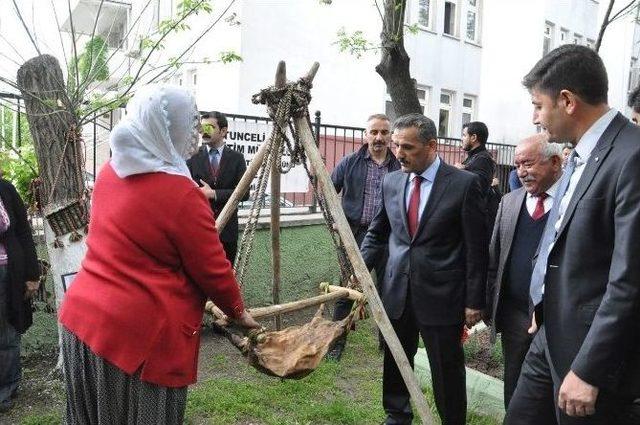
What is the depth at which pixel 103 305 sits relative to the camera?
214 centimetres

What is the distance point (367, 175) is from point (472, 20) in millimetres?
14188

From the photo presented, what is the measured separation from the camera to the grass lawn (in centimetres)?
399

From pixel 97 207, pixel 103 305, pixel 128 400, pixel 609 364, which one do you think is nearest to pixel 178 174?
pixel 97 207

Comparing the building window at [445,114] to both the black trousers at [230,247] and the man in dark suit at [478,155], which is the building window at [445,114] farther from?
the black trousers at [230,247]

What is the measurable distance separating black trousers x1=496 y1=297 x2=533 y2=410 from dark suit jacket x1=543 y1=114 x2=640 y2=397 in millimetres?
1062

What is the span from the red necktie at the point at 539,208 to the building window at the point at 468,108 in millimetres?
15316

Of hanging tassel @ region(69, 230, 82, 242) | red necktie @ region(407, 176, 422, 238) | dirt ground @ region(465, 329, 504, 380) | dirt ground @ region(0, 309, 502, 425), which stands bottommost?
dirt ground @ region(0, 309, 502, 425)

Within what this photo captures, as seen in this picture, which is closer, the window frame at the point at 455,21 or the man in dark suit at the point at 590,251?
the man in dark suit at the point at 590,251

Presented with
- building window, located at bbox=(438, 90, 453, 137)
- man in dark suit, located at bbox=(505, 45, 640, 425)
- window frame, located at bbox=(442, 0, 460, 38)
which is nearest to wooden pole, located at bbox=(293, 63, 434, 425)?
man in dark suit, located at bbox=(505, 45, 640, 425)

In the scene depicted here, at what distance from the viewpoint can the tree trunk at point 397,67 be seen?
677 centimetres

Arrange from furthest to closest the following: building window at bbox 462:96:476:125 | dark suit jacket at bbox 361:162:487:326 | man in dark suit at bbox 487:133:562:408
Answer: building window at bbox 462:96:476:125 → dark suit jacket at bbox 361:162:487:326 → man in dark suit at bbox 487:133:562:408

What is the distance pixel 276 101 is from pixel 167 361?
5.04 feet

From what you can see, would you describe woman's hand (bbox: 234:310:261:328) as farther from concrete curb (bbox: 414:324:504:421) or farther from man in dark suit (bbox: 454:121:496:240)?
man in dark suit (bbox: 454:121:496:240)

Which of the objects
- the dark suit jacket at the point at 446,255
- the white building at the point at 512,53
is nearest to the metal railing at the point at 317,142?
the dark suit jacket at the point at 446,255
